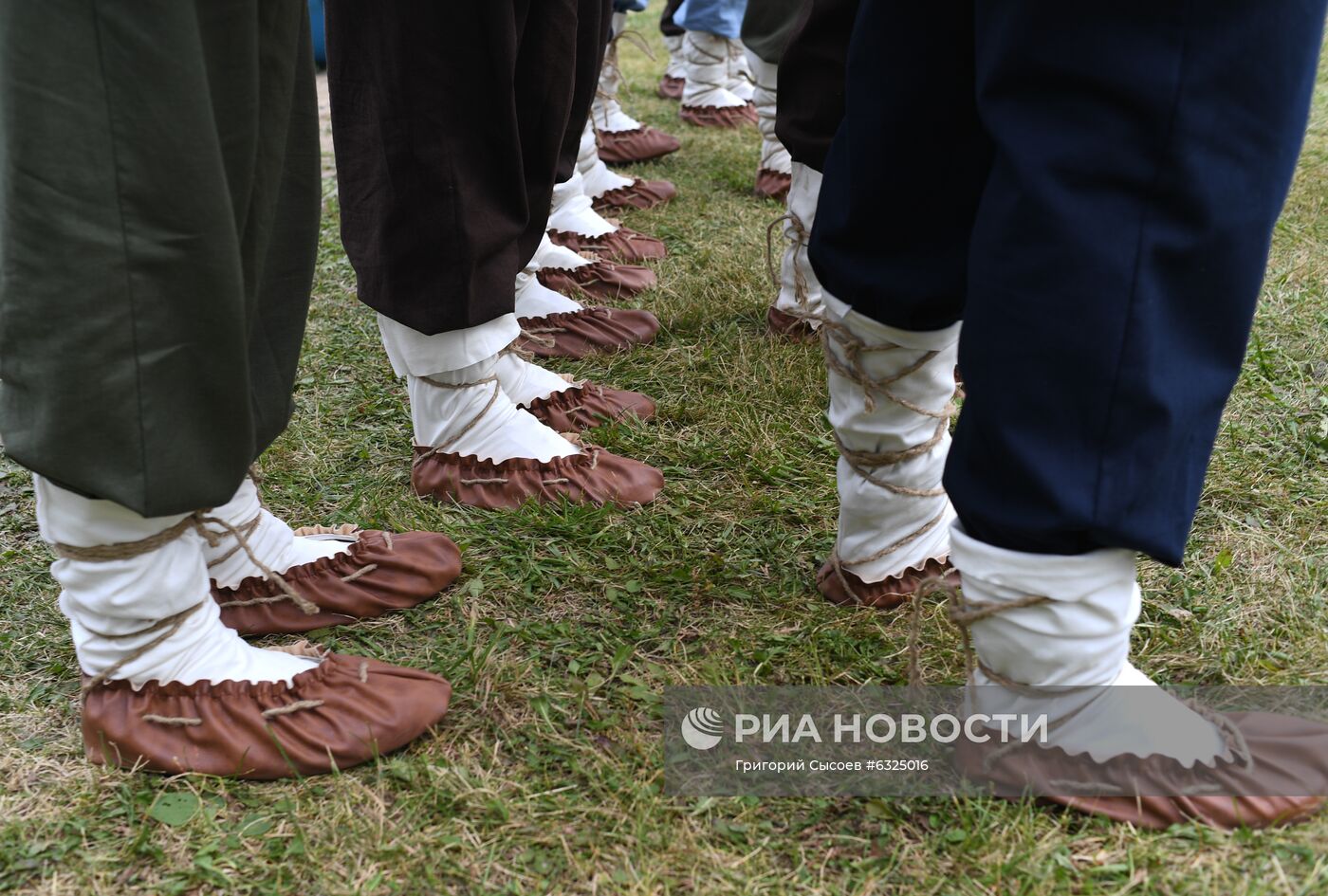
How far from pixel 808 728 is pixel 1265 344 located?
1.30 metres

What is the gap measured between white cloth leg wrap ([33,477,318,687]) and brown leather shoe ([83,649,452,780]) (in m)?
0.02

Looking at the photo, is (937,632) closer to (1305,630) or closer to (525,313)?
(1305,630)

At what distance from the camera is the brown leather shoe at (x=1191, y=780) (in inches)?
35.0

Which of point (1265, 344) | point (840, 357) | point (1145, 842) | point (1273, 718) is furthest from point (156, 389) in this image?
point (1265, 344)

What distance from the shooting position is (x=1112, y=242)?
75 centimetres

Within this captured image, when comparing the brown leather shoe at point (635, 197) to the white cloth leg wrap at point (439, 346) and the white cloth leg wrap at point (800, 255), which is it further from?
the white cloth leg wrap at point (439, 346)

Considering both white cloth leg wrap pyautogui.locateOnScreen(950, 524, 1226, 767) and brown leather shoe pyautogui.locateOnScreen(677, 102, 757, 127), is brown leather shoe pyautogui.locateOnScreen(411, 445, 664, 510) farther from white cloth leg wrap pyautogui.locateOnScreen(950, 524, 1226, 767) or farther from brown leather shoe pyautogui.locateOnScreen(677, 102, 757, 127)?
brown leather shoe pyautogui.locateOnScreen(677, 102, 757, 127)

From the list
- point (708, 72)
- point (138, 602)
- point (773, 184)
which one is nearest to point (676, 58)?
point (708, 72)

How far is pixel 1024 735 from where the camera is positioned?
928 mm

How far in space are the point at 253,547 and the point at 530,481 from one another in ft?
1.24

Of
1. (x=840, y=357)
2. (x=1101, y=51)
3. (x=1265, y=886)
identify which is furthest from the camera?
(x=840, y=357)

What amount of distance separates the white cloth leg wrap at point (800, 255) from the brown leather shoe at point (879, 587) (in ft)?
2.19

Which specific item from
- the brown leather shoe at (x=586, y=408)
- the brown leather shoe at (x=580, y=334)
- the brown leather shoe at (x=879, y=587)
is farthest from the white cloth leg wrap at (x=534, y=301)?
the brown leather shoe at (x=879, y=587)

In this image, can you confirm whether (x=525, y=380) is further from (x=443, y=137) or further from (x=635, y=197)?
(x=635, y=197)
